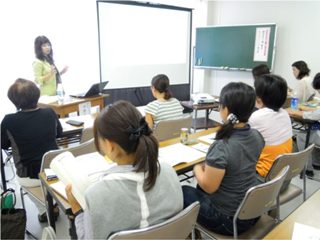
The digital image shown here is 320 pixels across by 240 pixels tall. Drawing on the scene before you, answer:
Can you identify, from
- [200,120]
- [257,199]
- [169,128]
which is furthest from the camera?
[200,120]

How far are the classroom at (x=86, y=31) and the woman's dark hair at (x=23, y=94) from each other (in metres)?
1.05

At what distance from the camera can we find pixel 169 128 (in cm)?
262

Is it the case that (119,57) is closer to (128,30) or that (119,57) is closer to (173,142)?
(128,30)

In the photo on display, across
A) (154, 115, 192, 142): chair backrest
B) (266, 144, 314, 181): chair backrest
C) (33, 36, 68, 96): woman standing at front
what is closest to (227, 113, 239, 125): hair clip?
(266, 144, 314, 181): chair backrest

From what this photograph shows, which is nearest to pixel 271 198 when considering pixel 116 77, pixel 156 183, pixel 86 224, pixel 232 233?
pixel 232 233

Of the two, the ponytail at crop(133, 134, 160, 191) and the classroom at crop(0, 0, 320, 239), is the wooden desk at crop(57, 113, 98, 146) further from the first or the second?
the ponytail at crop(133, 134, 160, 191)

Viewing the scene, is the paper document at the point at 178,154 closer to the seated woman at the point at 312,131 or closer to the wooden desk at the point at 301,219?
the wooden desk at the point at 301,219

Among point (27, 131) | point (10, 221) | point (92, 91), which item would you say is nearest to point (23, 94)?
point (27, 131)

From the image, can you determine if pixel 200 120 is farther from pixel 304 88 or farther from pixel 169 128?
pixel 169 128

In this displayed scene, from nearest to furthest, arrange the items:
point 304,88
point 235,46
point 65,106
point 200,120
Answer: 1. point 65,106
2. point 304,88
3. point 200,120
4. point 235,46

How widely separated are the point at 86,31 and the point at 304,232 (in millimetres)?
4258

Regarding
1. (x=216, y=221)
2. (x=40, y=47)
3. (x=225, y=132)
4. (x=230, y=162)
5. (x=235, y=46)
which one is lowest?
(x=216, y=221)

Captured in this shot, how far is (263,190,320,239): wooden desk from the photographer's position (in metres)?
1.12

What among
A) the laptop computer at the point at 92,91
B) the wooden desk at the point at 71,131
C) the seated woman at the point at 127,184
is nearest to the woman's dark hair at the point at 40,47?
the laptop computer at the point at 92,91
